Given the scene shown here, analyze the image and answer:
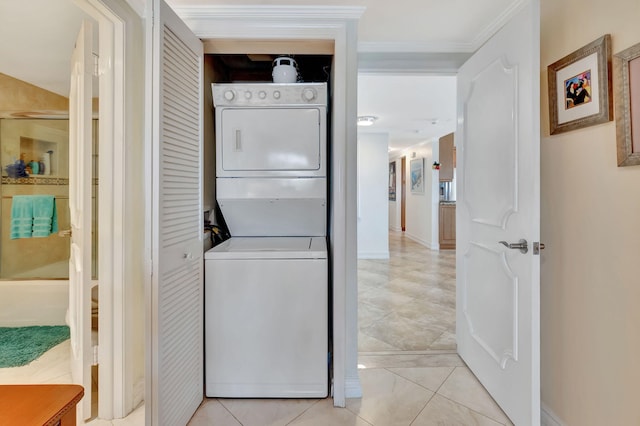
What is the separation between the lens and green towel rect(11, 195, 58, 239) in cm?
259

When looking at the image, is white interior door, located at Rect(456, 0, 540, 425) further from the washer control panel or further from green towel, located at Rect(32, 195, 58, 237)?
green towel, located at Rect(32, 195, 58, 237)

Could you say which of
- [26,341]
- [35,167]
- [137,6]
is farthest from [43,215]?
[137,6]

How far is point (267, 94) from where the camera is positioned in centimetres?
175

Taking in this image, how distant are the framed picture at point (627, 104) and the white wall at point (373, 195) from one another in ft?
14.4

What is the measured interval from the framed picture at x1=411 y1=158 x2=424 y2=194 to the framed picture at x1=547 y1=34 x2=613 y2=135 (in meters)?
5.35

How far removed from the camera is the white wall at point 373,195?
548 centimetres

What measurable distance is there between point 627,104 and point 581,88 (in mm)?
224

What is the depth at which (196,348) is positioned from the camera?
1.57 meters

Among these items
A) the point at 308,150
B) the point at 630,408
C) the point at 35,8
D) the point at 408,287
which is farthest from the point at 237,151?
the point at 408,287

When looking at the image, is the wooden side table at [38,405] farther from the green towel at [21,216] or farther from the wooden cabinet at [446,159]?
the wooden cabinet at [446,159]

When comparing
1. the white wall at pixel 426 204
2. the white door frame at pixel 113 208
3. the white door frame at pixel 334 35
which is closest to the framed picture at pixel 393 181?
the white wall at pixel 426 204

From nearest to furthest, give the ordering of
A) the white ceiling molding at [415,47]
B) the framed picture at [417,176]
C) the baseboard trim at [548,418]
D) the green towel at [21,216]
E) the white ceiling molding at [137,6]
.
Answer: the baseboard trim at [548,418] → the white ceiling molding at [137,6] → the white ceiling molding at [415,47] → the green towel at [21,216] → the framed picture at [417,176]

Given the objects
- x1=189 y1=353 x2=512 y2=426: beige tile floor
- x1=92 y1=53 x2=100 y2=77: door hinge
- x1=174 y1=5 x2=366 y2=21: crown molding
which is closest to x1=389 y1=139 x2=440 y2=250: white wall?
x1=189 y1=353 x2=512 y2=426: beige tile floor

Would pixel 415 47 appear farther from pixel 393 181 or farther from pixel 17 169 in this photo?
pixel 393 181
